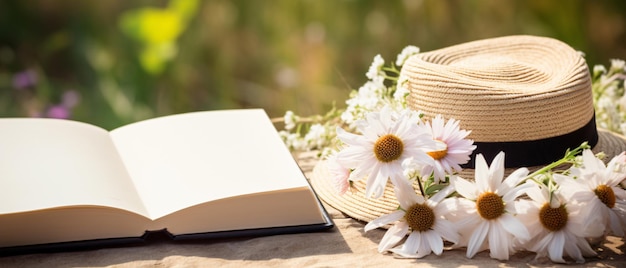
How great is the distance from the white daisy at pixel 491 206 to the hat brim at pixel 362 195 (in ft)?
0.65

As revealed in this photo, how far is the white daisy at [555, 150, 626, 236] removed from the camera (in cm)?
137

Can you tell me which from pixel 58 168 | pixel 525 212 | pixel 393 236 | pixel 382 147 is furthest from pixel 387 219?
pixel 58 168

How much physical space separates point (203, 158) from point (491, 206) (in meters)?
0.60

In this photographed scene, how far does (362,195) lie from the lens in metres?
1.67

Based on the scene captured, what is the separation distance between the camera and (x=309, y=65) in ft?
11.8

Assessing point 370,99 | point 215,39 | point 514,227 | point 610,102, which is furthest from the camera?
point 215,39

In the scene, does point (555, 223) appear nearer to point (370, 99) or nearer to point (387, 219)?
point (387, 219)

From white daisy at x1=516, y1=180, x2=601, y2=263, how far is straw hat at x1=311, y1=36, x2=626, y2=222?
0.22m

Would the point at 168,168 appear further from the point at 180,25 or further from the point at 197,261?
the point at 180,25

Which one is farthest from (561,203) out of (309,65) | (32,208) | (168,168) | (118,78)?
(118,78)

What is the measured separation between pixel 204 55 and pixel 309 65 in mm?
468

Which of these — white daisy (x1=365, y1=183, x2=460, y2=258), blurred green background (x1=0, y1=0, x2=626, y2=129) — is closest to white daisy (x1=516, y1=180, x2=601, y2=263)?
white daisy (x1=365, y1=183, x2=460, y2=258)

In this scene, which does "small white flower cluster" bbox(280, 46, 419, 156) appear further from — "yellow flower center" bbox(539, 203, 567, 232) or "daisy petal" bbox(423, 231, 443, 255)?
"yellow flower center" bbox(539, 203, 567, 232)

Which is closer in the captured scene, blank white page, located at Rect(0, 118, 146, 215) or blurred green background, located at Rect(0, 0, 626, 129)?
blank white page, located at Rect(0, 118, 146, 215)
